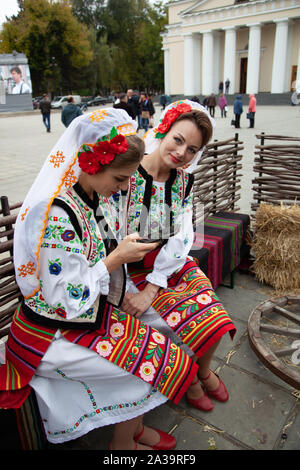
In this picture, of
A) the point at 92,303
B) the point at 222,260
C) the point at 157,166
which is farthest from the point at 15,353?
the point at 222,260

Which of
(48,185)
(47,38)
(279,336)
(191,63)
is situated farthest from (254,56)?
(48,185)

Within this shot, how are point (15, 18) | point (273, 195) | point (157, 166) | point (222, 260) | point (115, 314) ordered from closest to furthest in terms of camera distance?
point (115, 314) → point (157, 166) → point (222, 260) → point (273, 195) → point (15, 18)

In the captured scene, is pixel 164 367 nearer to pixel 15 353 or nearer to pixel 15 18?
pixel 15 353

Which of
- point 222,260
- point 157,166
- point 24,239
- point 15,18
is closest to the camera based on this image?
point 24,239

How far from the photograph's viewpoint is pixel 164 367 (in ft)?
5.28

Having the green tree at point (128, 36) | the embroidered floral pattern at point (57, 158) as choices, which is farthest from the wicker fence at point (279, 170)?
the green tree at point (128, 36)

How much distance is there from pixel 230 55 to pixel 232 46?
77 cm

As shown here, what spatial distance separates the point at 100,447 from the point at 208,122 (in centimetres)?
189

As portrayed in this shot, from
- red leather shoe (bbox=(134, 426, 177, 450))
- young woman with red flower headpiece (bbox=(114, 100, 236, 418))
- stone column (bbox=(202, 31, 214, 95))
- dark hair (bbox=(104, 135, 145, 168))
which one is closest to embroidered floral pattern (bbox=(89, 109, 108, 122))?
dark hair (bbox=(104, 135, 145, 168))

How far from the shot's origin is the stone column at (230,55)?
3375cm

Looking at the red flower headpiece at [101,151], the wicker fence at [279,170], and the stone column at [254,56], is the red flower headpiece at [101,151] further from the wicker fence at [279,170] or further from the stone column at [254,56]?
the stone column at [254,56]

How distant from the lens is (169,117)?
2.13 m

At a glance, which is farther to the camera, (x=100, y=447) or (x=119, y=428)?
(x=100, y=447)

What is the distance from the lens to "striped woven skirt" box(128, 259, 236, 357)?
6.20 feet
